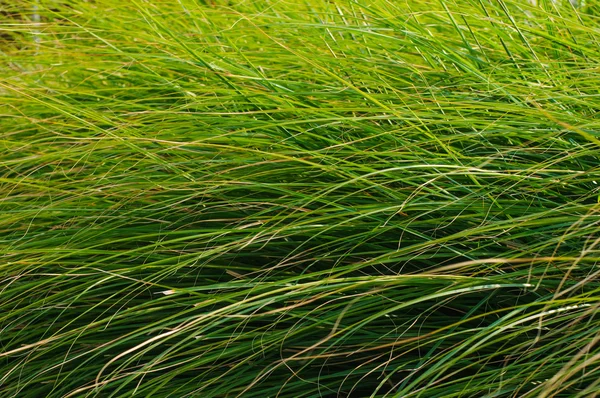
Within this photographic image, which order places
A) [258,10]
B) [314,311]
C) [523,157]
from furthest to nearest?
[258,10] < [523,157] < [314,311]

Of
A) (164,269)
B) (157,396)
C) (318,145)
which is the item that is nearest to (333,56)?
(318,145)

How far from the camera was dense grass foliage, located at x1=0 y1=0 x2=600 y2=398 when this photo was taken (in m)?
1.35

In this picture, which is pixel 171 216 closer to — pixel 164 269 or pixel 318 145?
pixel 164 269

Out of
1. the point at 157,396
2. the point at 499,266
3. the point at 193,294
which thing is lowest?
the point at 157,396

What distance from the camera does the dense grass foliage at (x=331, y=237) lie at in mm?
1348

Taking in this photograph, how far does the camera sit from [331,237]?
1.53 m

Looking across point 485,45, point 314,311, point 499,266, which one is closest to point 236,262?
point 314,311

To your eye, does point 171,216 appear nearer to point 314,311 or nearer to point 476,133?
point 314,311

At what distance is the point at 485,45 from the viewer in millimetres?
2068

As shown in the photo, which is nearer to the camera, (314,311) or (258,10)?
(314,311)

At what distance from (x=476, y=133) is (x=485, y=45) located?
0.62 meters

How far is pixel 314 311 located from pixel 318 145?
47 centimetres

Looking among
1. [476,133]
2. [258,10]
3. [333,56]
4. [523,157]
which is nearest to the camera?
[476,133]

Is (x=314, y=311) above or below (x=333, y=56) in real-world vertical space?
below
